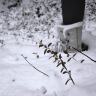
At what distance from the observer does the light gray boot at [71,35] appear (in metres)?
2.19

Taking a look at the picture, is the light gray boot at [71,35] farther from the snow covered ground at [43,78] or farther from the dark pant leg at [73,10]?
the snow covered ground at [43,78]

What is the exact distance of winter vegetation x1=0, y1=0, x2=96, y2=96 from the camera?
1.44m

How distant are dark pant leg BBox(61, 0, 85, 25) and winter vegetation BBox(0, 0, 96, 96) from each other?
388 millimetres

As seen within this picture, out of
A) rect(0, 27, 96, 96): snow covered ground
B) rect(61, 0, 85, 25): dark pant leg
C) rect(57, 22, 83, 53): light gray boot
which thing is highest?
rect(61, 0, 85, 25): dark pant leg

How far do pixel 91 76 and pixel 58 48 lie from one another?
3.88 feet

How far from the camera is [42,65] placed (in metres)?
2.11

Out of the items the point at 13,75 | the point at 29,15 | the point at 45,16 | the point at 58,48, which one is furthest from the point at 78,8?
the point at 29,15

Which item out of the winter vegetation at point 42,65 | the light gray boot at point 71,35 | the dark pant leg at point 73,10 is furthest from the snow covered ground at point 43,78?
the dark pant leg at point 73,10

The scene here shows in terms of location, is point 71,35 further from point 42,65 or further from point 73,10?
point 42,65

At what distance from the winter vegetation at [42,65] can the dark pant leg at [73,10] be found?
39 centimetres

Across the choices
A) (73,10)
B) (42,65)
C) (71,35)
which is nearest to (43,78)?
(42,65)

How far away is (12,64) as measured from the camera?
7.35 ft

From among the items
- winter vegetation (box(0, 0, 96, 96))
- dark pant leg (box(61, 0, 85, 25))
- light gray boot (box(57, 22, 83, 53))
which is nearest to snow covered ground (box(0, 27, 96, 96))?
winter vegetation (box(0, 0, 96, 96))

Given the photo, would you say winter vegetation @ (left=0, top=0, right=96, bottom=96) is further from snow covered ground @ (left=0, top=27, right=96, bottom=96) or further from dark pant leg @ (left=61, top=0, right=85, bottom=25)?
dark pant leg @ (left=61, top=0, right=85, bottom=25)
